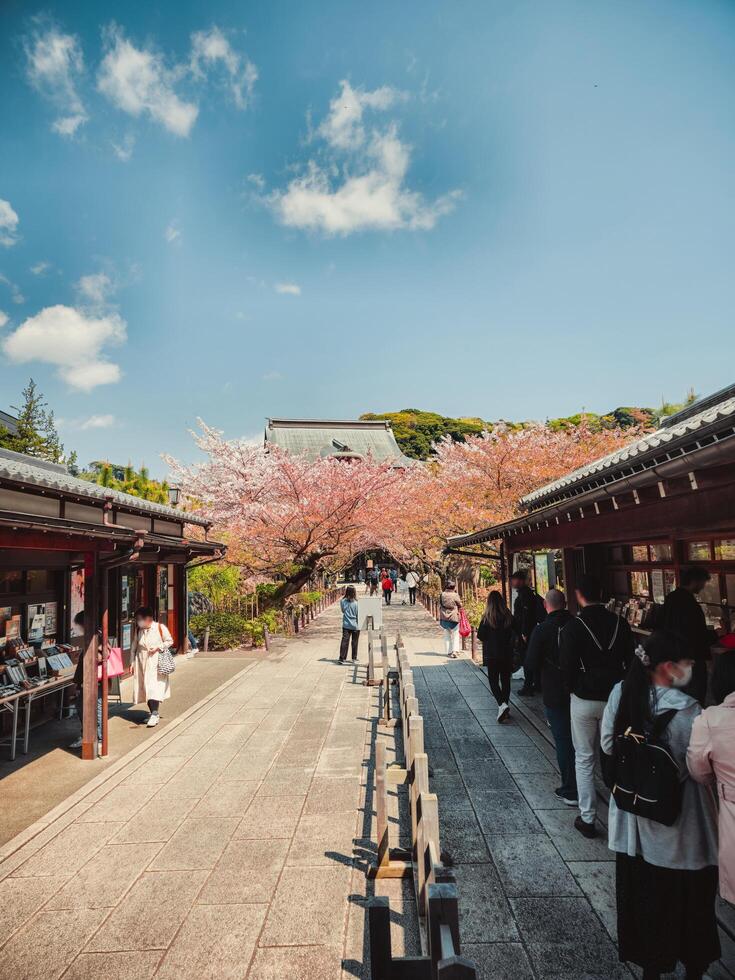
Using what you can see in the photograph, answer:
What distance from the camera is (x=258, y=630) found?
53.2 feet

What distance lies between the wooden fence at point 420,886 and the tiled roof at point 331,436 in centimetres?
4054

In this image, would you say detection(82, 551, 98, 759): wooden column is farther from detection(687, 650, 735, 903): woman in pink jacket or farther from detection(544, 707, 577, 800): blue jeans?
detection(687, 650, 735, 903): woman in pink jacket

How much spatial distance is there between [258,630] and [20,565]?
30.4 feet

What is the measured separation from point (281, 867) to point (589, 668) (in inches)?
115

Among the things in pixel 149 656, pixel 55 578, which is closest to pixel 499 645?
pixel 149 656

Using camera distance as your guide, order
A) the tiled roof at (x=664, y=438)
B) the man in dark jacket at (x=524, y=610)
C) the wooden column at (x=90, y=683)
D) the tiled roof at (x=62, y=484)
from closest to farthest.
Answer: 1. the tiled roof at (x=664, y=438)
2. the tiled roof at (x=62, y=484)
3. the wooden column at (x=90, y=683)
4. the man in dark jacket at (x=524, y=610)

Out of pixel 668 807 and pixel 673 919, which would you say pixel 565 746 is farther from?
pixel 668 807

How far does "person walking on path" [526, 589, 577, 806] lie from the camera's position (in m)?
4.94

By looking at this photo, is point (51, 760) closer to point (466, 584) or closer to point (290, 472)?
point (290, 472)

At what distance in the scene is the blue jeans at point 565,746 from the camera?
493 cm

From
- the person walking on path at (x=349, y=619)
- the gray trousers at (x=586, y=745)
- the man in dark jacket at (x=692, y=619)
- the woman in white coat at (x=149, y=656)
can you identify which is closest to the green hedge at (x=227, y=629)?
the person walking on path at (x=349, y=619)

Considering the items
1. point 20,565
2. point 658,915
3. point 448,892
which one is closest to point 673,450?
point 658,915

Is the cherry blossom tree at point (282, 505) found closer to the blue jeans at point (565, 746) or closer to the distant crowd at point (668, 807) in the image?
the blue jeans at point (565, 746)

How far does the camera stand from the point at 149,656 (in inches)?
309
